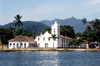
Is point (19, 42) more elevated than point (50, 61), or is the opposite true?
point (19, 42)

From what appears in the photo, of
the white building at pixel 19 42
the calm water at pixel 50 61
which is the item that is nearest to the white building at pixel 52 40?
the white building at pixel 19 42

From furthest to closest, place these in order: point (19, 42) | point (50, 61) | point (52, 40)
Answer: point (19, 42) < point (52, 40) < point (50, 61)

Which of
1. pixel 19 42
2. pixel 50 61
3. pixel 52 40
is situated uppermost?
pixel 52 40

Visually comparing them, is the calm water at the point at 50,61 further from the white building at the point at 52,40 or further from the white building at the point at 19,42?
the white building at the point at 19,42

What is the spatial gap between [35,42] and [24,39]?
21.0 feet

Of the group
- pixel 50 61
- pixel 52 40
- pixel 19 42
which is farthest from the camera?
pixel 19 42

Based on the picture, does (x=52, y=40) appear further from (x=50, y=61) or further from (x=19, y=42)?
(x=50, y=61)

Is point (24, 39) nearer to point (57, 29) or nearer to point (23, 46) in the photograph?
point (23, 46)

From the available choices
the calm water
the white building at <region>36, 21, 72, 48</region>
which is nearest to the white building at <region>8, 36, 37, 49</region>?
the white building at <region>36, 21, 72, 48</region>

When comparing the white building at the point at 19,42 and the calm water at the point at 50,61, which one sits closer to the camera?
the calm water at the point at 50,61

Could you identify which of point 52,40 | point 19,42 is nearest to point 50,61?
point 52,40

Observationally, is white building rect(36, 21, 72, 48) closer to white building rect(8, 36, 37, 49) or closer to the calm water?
white building rect(8, 36, 37, 49)

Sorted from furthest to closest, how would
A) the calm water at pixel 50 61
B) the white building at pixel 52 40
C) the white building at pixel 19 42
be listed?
the white building at pixel 19 42
the white building at pixel 52 40
the calm water at pixel 50 61

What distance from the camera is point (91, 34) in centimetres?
11369
